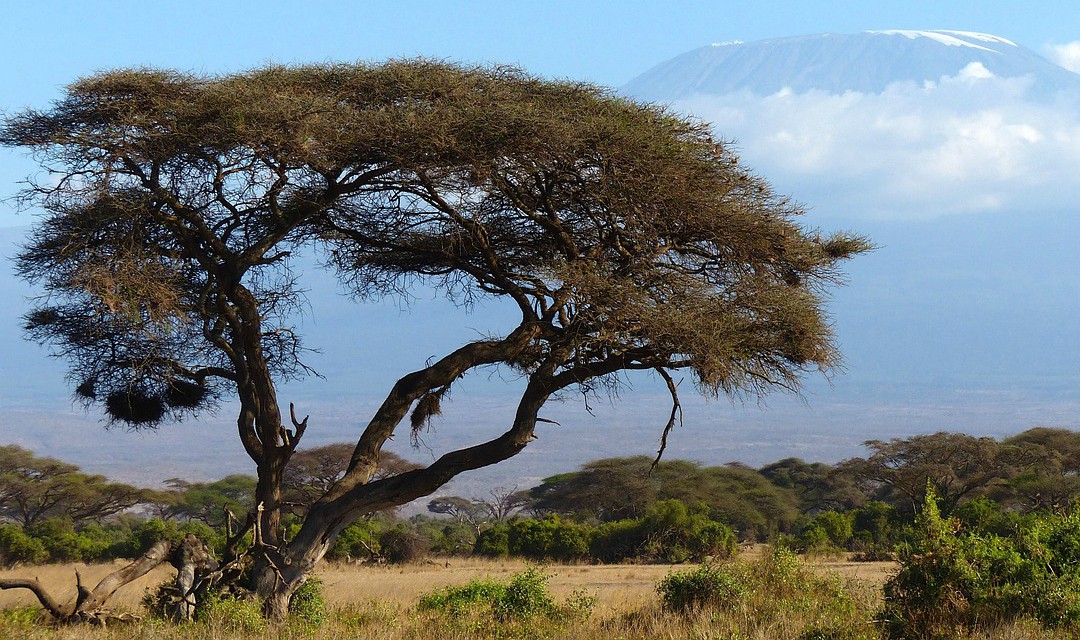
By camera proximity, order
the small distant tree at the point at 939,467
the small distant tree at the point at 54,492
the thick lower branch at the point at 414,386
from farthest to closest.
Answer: the small distant tree at the point at 54,492 < the small distant tree at the point at 939,467 < the thick lower branch at the point at 414,386

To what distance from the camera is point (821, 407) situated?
15512 cm

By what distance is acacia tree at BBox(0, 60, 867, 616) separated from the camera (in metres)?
12.1

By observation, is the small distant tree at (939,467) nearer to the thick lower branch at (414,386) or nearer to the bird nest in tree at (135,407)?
the thick lower branch at (414,386)

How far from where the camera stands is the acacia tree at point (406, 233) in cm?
1215

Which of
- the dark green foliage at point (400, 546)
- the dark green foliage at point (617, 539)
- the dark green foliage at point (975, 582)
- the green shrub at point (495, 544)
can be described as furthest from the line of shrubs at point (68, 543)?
the dark green foliage at point (975, 582)

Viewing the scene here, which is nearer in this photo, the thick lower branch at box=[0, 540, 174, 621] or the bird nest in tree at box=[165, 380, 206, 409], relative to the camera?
the thick lower branch at box=[0, 540, 174, 621]

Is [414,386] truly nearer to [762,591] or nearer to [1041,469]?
[762,591]

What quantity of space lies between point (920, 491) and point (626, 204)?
73.6 ft

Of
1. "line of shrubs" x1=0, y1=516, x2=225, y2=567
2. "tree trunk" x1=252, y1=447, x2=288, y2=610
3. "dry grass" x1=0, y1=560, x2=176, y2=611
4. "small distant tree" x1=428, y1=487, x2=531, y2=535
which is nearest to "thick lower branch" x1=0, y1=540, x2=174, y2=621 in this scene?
"dry grass" x1=0, y1=560, x2=176, y2=611

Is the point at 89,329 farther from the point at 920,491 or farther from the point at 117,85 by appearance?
the point at 920,491

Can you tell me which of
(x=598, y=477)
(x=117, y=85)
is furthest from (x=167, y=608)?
(x=598, y=477)

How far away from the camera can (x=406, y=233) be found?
14.9m

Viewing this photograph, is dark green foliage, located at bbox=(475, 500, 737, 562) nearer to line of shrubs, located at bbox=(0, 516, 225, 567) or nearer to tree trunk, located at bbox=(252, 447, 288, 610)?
line of shrubs, located at bbox=(0, 516, 225, 567)

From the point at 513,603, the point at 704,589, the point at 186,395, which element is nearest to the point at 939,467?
the point at 704,589
